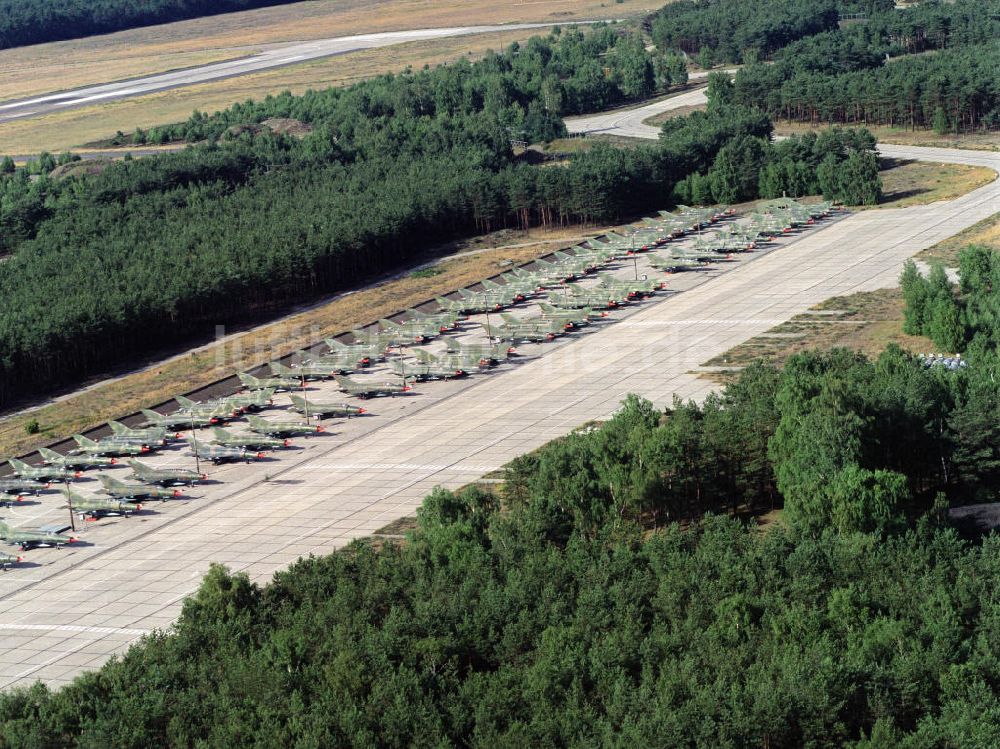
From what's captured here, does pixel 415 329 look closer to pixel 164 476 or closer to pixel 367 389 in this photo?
pixel 367 389

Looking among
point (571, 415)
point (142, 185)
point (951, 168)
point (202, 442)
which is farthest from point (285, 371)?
point (951, 168)

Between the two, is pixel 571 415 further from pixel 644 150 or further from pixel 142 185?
pixel 142 185

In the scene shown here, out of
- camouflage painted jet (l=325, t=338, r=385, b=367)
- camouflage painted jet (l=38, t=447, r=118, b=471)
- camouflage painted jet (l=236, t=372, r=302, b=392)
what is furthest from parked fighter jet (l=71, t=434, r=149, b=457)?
camouflage painted jet (l=325, t=338, r=385, b=367)

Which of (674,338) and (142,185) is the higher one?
(142,185)

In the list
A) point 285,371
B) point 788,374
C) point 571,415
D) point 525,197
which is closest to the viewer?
point 788,374

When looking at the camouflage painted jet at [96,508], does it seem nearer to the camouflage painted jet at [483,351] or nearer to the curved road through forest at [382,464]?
the curved road through forest at [382,464]

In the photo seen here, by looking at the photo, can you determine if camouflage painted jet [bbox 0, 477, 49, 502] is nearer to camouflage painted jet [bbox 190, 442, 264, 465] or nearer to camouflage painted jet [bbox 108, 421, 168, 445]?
camouflage painted jet [bbox 108, 421, 168, 445]

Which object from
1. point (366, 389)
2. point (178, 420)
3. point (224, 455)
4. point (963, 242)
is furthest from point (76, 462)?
point (963, 242)
